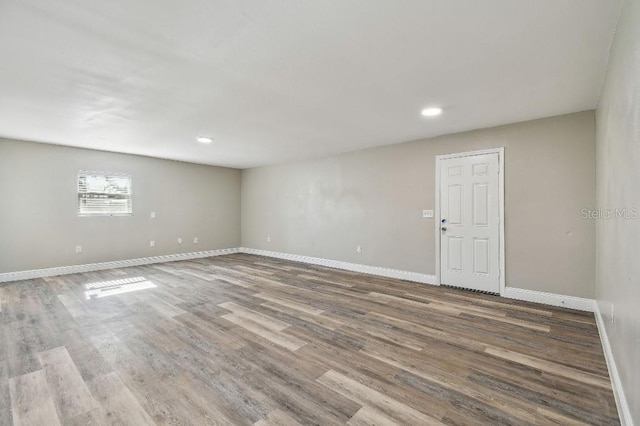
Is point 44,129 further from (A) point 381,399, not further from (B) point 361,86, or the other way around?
(A) point 381,399

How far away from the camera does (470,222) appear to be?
13.9 ft

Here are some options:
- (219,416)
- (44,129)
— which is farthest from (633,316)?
(44,129)

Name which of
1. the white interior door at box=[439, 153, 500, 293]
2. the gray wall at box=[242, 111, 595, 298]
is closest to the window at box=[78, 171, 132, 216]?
the gray wall at box=[242, 111, 595, 298]

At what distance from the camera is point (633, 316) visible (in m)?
1.40

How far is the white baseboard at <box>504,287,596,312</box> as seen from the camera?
337cm

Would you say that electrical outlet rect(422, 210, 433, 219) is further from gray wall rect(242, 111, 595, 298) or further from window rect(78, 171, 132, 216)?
window rect(78, 171, 132, 216)

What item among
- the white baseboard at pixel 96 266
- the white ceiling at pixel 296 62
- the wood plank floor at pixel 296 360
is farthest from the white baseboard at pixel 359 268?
the white ceiling at pixel 296 62

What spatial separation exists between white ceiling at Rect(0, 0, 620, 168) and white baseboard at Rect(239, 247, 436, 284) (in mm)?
2393

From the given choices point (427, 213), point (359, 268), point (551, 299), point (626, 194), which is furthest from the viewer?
point (359, 268)

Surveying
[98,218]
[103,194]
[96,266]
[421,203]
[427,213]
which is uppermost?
[103,194]

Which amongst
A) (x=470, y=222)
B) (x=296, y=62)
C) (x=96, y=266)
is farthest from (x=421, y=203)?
(x=96, y=266)

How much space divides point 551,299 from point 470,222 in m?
1.33

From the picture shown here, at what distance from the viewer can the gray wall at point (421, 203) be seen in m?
3.47

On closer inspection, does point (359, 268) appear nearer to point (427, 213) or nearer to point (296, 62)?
point (427, 213)
